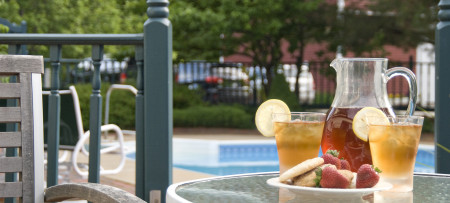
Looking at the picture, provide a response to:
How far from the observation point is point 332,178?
4.09 feet

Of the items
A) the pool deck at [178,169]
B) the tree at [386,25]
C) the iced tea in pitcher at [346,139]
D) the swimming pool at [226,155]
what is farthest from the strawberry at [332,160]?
the tree at [386,25]

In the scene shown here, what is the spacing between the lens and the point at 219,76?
14836 mm

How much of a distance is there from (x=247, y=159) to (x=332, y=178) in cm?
813

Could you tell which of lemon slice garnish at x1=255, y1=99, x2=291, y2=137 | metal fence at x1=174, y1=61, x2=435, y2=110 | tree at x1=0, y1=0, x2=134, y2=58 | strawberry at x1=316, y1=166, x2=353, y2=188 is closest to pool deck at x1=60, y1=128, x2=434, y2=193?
metal fence at x1=174, y1=61, x2=435, y2=110

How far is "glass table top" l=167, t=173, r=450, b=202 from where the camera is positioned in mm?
1328

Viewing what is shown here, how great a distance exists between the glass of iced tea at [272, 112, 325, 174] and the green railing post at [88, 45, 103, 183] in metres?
1.14

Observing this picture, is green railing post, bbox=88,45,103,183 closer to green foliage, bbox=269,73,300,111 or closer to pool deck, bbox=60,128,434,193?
pool deck, bbox=60,128,434,193

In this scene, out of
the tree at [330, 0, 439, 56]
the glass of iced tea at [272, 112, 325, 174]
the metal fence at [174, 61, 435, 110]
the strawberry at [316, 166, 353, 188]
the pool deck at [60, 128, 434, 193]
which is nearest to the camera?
the strawberry at [316, 166, 353, 188]

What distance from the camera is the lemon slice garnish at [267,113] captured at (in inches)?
58.1

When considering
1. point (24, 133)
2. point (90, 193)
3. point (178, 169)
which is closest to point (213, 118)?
point (178, 169)

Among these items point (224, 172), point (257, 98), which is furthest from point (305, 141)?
point (257, 98)

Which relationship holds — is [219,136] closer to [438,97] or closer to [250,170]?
[250,170]

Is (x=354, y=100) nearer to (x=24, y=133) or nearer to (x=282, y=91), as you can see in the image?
(x=24, y=133)

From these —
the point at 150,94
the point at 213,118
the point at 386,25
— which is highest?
the point at 386,25
